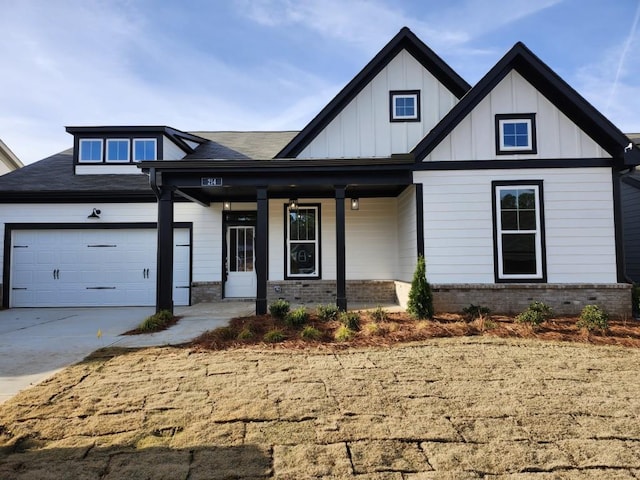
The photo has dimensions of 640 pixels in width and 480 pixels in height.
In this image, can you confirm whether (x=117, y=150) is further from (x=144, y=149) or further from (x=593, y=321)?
(x=593, y=321)

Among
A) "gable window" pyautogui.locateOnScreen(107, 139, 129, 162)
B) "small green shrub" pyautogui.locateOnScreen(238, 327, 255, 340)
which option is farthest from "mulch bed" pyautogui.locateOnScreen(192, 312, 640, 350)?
"gable window" pyautogui.locateOnScreen(107, 139, 129, 162)

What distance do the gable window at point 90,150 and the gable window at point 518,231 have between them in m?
11.8

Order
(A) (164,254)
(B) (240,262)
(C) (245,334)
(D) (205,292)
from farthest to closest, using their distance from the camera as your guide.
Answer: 1. (B) (240,262)
2. (D) (205,292)
3. (A) (164,254)
4. (C) (245,334)

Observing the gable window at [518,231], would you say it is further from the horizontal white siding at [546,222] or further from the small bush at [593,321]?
the small bush at [593,321]

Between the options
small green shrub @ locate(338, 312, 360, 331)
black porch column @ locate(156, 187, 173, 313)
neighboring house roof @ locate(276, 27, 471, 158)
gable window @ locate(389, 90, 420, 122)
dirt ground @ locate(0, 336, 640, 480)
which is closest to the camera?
dirt ground @ locate(0, 336, 640, 480)

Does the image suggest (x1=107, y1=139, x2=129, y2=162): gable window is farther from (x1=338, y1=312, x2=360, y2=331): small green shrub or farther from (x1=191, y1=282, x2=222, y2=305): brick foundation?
(x1=338, y1=312, x2=360, y2=331): small green shrub

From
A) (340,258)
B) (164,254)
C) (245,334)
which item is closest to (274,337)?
(245,334)

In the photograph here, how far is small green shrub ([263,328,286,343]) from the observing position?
6.32 m

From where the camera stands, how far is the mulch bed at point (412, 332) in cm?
619

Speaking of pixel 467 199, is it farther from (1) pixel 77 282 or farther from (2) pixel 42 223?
(2) pixel 42 223

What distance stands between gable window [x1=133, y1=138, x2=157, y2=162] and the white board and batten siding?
17.4 feet

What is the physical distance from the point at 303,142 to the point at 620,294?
8007 mm

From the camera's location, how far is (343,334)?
21.0 feet

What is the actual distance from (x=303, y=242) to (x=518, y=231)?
548 cm
